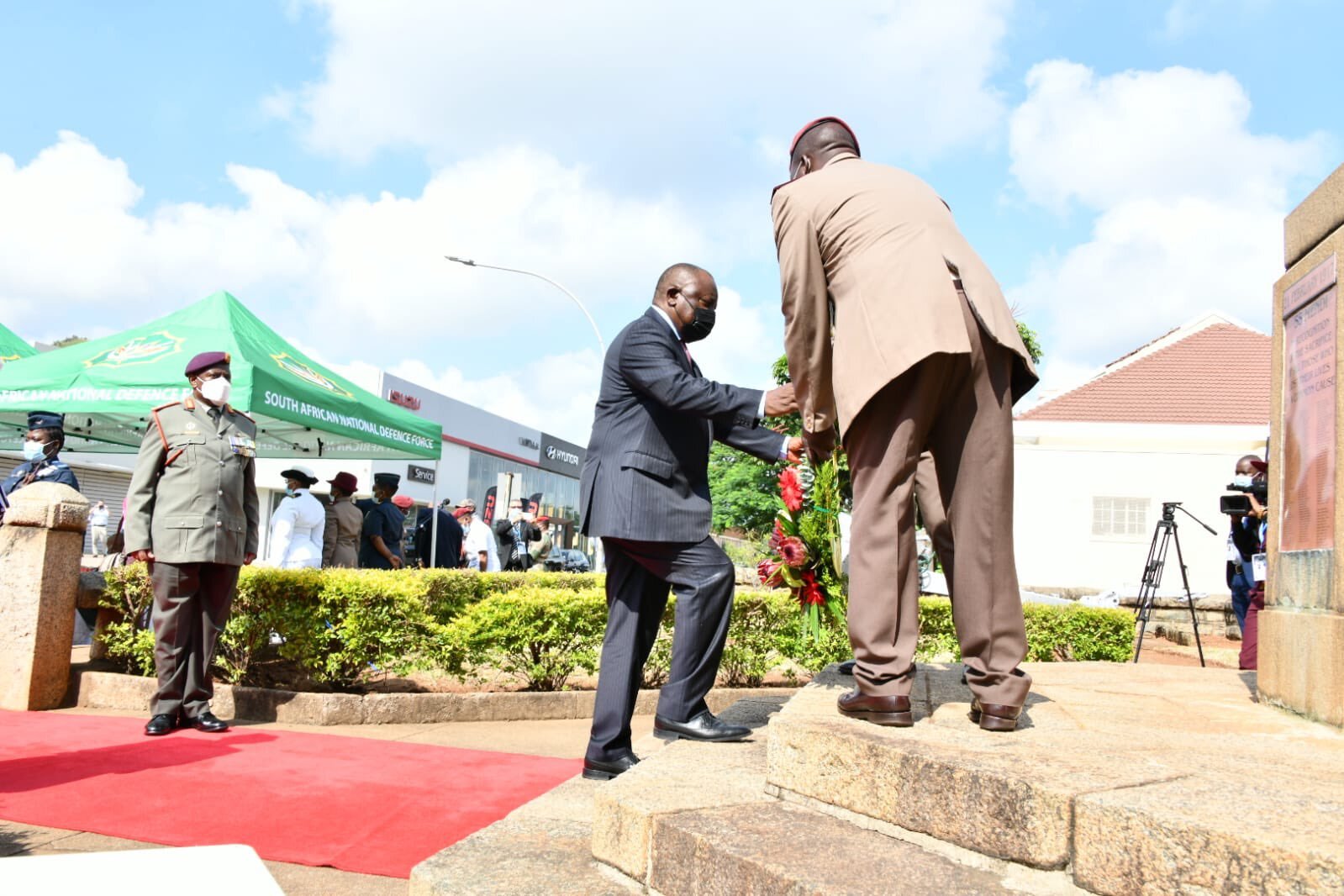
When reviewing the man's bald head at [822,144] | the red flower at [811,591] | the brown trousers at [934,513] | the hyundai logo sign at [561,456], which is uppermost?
the hyundai logo sign at [561,456]

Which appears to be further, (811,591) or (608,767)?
(811,591)

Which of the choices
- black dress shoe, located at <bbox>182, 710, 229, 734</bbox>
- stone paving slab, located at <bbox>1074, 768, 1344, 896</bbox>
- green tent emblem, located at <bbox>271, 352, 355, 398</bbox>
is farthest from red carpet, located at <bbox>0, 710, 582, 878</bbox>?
green tent emblem, located at <bbox>271, 352, 355, 398</bbox>

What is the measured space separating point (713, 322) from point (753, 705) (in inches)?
68.2

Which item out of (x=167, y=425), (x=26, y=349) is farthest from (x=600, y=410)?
(x=26, y=349)

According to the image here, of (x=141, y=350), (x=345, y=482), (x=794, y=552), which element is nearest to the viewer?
(x=794, y=552)

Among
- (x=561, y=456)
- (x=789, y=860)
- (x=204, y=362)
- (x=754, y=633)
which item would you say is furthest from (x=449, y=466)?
(x=789, y=860)

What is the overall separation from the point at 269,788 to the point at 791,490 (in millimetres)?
2519

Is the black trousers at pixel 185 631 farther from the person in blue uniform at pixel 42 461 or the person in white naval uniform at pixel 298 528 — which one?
the person in white naval uniform at pixel 298 528

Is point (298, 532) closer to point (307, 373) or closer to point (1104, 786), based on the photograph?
point (307, 373)

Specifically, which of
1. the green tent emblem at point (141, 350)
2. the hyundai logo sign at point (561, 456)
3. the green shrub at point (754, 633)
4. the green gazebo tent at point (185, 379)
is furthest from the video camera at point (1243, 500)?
the hyundai logo sign at point (561, 456)

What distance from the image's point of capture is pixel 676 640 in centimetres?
370

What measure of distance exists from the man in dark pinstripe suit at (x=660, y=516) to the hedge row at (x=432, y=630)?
2.46 meters

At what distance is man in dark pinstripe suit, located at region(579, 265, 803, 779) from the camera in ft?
11.9

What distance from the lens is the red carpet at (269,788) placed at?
11.4ft
